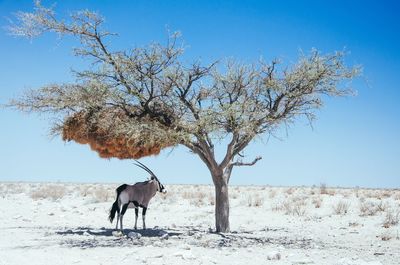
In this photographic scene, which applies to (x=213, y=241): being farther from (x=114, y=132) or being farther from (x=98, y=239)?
(x=114, y=132)

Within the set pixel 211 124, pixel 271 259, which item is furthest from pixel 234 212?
pixel 271 259

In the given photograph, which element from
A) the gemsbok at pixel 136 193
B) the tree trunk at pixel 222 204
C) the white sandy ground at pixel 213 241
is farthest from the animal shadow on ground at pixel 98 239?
the tree trunk at pixel 222 204

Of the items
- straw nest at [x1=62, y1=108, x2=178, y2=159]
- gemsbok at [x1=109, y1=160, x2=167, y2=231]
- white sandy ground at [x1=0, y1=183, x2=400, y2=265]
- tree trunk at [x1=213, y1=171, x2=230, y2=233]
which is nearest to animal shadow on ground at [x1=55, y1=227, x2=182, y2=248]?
white sandy ground at [x1=0, y1=183, x2=400, y2=265]

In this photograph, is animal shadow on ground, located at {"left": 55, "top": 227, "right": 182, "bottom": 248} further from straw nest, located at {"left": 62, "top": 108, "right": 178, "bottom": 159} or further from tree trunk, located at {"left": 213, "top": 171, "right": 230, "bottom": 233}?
straw nest, located at {"left": 62, "top": 108, "right": 178, "bottom": 159}

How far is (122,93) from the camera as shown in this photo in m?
15.1

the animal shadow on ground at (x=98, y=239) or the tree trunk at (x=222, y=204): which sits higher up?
the tree trunk at (x=222, y=204)

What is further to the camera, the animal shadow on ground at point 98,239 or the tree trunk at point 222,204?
the tree trunk at point 222,204

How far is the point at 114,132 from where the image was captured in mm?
15219

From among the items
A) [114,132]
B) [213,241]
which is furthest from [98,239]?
[213,241]

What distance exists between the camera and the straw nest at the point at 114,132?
576 inches

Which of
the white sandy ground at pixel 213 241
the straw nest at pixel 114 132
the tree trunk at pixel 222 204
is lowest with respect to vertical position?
the white sandy ground at pixel 213 241

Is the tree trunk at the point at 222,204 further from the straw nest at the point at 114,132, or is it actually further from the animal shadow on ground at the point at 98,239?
the straw nest at the point at 114,132

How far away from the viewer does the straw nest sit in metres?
14.6

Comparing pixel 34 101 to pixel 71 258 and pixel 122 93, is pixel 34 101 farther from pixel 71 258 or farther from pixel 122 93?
pixel 71 258
